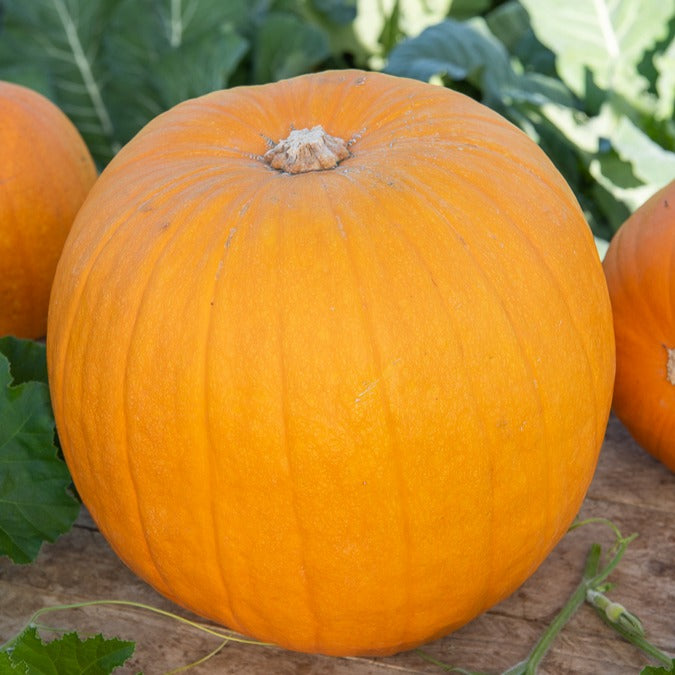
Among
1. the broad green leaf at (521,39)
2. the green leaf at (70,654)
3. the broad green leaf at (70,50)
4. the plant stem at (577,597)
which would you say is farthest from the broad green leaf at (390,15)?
the green leaf at (70,654)

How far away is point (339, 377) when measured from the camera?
1.04 metres

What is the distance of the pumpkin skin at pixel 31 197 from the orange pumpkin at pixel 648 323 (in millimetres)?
1025

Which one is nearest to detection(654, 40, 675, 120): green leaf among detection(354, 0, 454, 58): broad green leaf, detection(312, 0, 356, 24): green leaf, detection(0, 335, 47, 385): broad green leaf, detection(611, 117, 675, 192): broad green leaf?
detection(611, 117, 675, 192): broad green leaf

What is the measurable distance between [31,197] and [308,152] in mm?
798

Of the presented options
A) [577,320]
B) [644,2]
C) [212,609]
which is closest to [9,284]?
[212,609]

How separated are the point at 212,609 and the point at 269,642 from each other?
0.10 meters

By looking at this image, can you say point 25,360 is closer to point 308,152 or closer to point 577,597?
point 308,152

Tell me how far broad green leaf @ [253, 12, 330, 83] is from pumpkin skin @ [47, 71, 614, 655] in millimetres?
1686

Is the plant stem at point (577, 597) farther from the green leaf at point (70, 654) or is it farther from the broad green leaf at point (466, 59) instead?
the broad green leaf at point (466, 59)

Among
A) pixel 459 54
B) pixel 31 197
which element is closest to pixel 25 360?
pixel 31 197

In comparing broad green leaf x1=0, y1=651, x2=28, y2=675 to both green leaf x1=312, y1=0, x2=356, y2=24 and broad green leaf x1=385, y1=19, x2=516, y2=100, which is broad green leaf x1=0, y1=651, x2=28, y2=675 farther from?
green leaf x1=312, y1=0, x2=356, y2=24

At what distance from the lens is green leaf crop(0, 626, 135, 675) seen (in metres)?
1.12

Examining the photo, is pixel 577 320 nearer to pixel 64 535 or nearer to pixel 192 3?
pixel 64 535

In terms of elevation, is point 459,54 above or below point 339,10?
above
